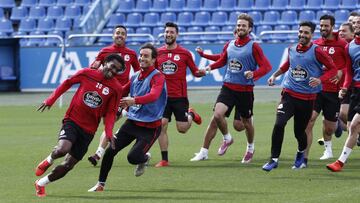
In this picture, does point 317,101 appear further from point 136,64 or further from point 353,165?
point 136,64

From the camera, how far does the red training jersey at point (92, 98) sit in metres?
12.9

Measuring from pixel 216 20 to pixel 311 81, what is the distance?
19666 mm

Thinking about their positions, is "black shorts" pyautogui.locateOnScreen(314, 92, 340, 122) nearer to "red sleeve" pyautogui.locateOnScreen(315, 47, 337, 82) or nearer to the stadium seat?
"red sleeve" pyautogui.locateOnScreen(315, 47, 337, 82)

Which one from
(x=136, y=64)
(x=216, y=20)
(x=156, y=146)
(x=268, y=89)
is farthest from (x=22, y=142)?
(x=216, y=20)

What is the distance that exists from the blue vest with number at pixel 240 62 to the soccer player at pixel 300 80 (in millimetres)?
1176

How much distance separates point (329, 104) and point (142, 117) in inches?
178

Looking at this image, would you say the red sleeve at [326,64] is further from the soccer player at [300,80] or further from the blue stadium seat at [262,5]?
the blue stadium seat at [262,5]

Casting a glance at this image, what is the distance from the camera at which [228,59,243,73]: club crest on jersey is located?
53.8 feet

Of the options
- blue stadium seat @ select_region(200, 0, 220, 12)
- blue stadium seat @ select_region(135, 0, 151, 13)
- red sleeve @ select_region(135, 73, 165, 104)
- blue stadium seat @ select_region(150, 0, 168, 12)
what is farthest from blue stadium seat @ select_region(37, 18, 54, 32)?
red sleeve @ select_region(135, 73, 165, 104)

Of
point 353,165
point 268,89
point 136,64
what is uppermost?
point 136,64

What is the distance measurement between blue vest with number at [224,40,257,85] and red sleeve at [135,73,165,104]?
122 inches

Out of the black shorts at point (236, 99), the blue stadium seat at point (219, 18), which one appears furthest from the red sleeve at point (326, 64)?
the blue stadium seat at point (219, 18)

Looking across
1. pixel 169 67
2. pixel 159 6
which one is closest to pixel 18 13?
pixel 159 6

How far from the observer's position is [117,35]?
17.0m
